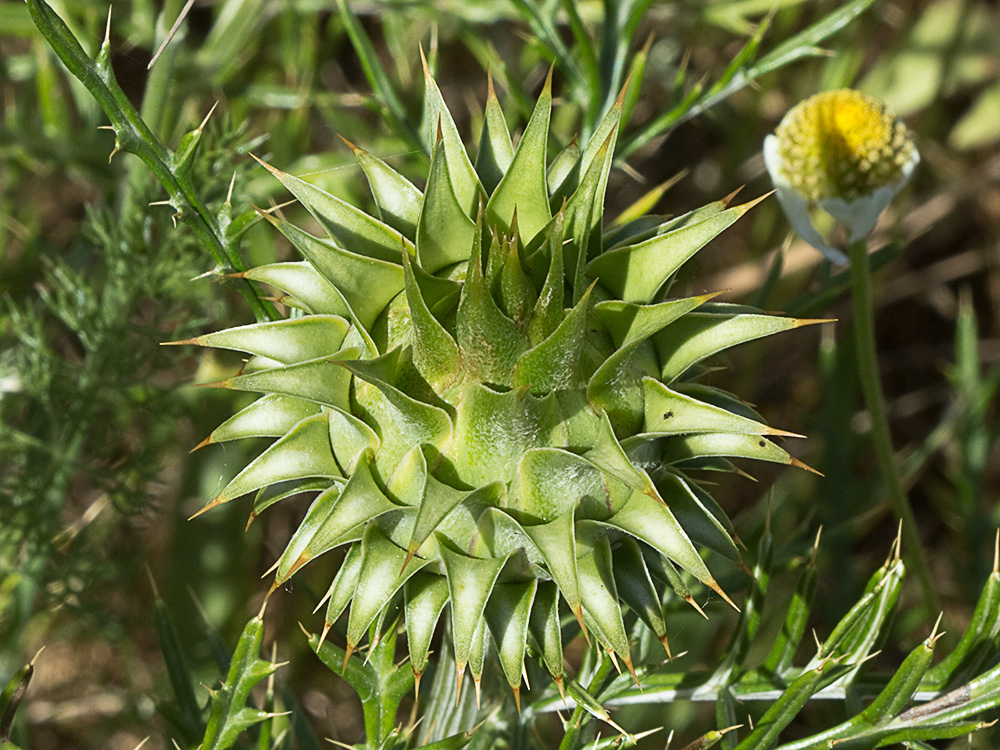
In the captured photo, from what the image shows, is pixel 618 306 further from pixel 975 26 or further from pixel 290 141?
pixel 975 26

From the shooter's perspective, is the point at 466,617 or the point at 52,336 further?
the point at 52,336

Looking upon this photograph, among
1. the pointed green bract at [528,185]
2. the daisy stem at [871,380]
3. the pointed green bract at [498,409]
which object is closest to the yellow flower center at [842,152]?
the daisy stem at [871,380]

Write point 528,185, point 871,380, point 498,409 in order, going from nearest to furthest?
point 498,409
point 528,185
point 871,380

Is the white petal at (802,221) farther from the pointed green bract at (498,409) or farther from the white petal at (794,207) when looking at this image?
the pointed green bract at (498,409)

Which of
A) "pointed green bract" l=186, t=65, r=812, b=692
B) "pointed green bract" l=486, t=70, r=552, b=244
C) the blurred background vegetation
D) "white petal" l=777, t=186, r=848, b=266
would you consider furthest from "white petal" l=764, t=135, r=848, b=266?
"pointed green bract" l=486, t=70, r=552, b=244

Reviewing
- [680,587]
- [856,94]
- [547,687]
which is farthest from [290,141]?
[680,587]

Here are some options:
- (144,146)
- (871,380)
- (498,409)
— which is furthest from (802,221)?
(144,146)

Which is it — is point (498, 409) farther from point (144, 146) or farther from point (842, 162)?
point (842, 162)
